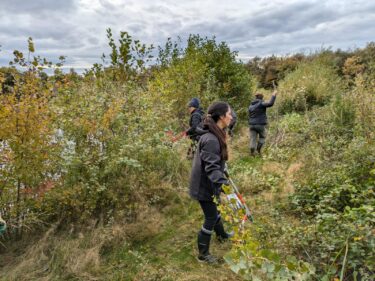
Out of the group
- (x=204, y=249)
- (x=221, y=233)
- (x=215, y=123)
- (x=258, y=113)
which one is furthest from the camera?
(x=258, y=113)

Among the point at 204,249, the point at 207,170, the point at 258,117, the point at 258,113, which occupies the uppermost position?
the point at 258,113

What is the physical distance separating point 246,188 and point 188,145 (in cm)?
195

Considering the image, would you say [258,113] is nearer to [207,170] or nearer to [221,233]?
[221,233]

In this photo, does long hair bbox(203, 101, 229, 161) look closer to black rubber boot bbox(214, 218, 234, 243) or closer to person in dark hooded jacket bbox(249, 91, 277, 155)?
black rubber boot bbox(214, 218, 234, 243)

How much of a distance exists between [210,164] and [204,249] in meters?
1.19

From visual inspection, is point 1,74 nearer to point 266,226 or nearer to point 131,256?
point 131,256

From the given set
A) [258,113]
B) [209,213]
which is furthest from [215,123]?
[258,113]

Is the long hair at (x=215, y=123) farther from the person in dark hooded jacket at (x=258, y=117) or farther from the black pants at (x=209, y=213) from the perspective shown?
the person in dark hooded jacket at (x=258, y=117)

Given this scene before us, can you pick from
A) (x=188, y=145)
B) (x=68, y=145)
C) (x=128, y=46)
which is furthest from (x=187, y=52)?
(x=68, y=145)

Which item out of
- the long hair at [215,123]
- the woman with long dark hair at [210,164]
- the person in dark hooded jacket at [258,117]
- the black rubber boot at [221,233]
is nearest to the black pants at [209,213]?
the woman with long dark hair at [210,164]

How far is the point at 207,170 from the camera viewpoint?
3.26m

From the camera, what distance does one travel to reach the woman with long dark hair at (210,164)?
3260mm

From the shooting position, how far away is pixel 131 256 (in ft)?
12.8

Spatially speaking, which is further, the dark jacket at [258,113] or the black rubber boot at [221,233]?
the dark jacket at [258,113]
